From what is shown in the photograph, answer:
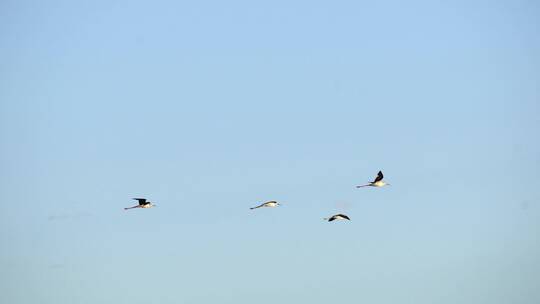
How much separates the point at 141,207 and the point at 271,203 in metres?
15.9

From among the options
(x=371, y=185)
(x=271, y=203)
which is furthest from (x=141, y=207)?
(x=371, y=185)

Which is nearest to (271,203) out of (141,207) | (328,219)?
(328,219)

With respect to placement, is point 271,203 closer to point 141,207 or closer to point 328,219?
point 328,219

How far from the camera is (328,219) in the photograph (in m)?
121

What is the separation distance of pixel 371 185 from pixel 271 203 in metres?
10.7

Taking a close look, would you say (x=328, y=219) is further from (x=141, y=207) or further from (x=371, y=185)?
(x=141, y=207)

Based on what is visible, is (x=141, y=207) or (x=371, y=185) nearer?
(x=371, y=185)

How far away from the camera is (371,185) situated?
122m

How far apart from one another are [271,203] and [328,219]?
21.5 feet

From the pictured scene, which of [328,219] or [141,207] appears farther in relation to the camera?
[141,207]

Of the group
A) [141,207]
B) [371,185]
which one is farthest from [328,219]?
[141,207]

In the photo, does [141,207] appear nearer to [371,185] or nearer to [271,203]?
[271,203]

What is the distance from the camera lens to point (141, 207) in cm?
13012

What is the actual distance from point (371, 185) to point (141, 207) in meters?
26.3
